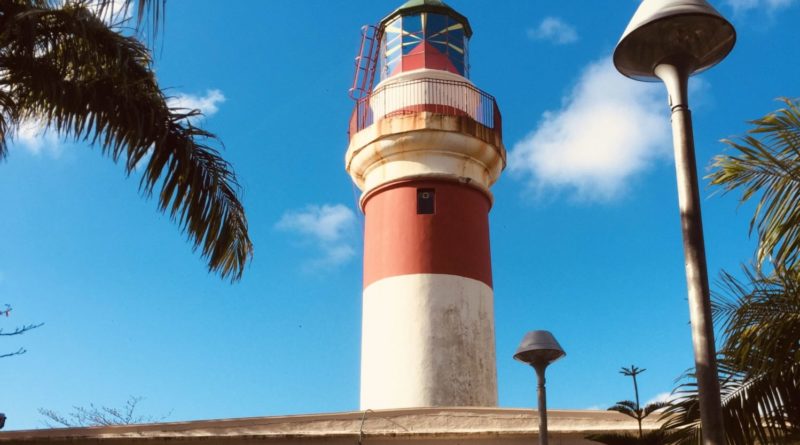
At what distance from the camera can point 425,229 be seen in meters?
16.3

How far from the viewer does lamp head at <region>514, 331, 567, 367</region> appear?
9891 millimetres

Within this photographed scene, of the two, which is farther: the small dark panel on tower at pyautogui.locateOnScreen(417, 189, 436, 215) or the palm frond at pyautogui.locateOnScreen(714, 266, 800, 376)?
the small dark panel on tower at pyautogui.locateOnScreen(417, 189, 436, 215)

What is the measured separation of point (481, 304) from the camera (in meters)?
16.3

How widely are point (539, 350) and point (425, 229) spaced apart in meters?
6.64

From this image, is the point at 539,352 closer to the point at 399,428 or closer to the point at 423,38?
the point at 399,428

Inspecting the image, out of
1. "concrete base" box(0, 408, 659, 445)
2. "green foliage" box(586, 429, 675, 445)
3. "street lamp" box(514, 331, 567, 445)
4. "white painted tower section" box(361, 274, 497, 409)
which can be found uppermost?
"white painted tower section" box(361, 274, 497, 409)

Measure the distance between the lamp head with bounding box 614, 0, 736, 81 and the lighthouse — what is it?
9.48 m

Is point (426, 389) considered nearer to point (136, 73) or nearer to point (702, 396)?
point (136, 73)

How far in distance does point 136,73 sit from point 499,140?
32.4ft

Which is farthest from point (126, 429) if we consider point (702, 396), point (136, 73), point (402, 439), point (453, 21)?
point (453, 21)

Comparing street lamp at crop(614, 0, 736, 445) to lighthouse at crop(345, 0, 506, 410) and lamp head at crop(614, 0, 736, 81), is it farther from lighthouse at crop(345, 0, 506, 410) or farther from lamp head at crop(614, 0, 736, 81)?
lighthouse at crop(345, 0, 506, 410)

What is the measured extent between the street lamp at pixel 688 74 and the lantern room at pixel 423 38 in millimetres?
12431

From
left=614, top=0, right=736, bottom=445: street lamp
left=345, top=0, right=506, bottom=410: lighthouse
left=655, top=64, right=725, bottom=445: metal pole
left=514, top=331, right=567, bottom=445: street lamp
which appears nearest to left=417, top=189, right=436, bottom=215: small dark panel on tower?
left=345, top=0, right=506, bottom=410: lighthouse

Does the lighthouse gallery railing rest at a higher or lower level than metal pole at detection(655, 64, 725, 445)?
higher
